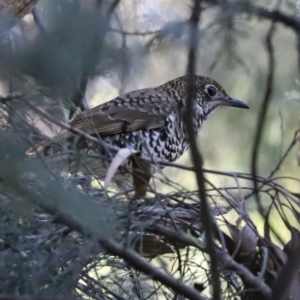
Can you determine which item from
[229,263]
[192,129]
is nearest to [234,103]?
[229,263]

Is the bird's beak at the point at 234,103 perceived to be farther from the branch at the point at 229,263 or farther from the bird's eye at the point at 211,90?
the branch at the point at 229,263

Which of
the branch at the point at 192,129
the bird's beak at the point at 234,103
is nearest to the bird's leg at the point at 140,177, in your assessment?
the branch at the point at 192,129

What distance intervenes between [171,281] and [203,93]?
76.4 inches

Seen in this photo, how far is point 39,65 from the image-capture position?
1.01 metres

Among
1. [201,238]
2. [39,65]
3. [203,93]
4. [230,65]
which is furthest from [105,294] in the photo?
[203,93]

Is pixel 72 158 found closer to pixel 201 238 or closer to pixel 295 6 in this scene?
pixel 201 238

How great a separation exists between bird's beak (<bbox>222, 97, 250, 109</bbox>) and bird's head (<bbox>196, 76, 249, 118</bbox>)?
0.01 meters

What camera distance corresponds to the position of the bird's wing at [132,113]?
9.06ft

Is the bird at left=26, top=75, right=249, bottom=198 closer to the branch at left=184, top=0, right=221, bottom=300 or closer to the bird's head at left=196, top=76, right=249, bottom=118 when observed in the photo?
the bird's head at left=196, top=76, right=249, bottom=118

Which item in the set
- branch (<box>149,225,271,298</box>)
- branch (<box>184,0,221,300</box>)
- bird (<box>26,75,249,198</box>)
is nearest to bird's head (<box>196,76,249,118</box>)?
bird (<box>26,75,249,198</box>)

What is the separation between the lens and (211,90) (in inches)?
125

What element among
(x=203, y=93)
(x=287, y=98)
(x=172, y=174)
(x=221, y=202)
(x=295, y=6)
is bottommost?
(x=221, y=202)

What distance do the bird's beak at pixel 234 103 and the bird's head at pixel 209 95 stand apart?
0.04 ft

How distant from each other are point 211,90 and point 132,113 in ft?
1.57
